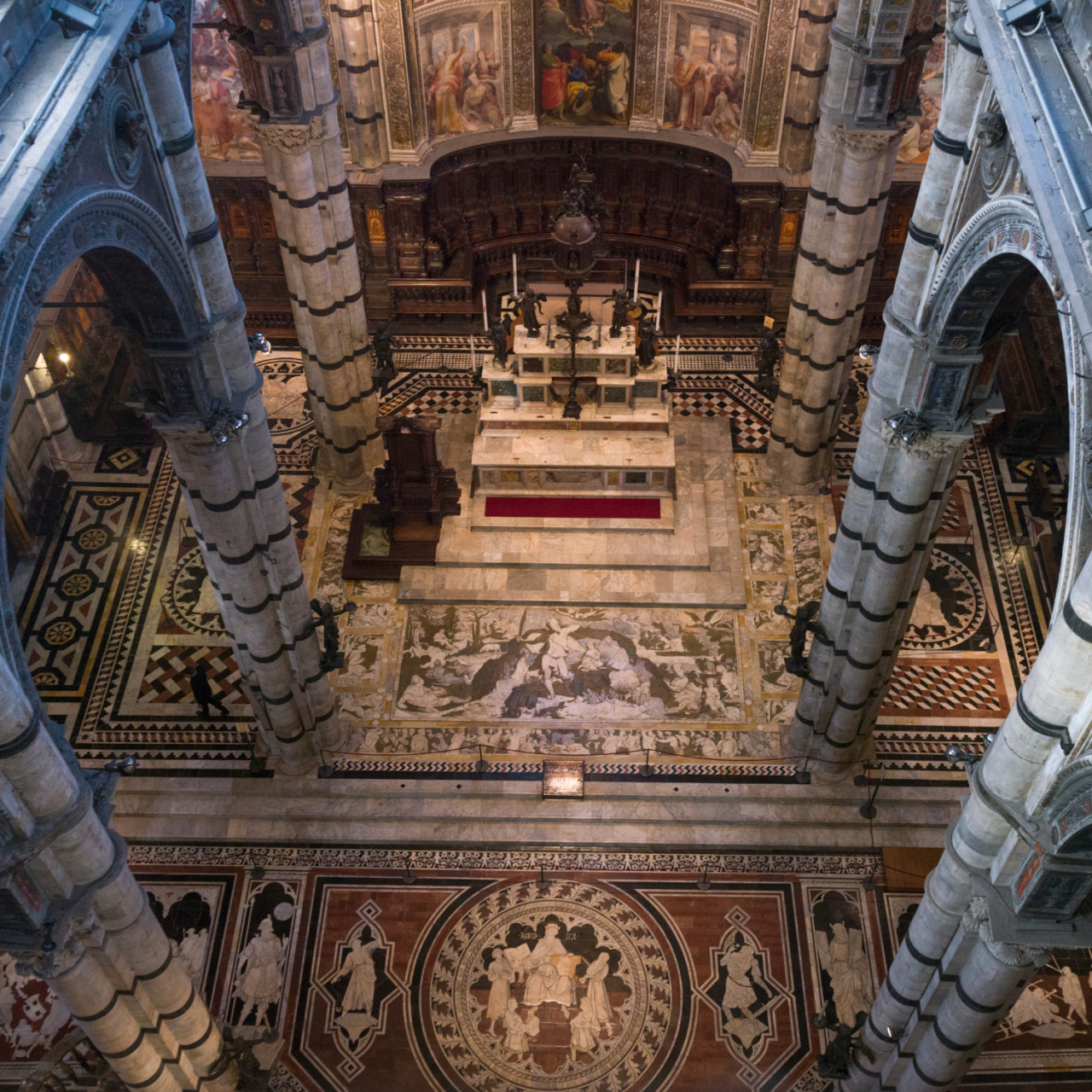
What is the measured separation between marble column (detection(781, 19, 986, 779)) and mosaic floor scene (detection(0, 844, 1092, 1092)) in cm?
166

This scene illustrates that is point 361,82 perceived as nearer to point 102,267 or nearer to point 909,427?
point 102,267

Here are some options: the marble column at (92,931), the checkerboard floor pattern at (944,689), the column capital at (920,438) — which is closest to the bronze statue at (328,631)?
the marble column at (92,931)

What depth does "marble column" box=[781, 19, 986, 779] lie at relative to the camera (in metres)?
10.4

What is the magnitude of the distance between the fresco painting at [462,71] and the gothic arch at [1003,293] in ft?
40.2

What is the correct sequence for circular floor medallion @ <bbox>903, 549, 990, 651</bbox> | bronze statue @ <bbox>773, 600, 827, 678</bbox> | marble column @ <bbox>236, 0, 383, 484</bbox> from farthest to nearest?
circular floor medallion @ <bbox>903, 549, 990, 651</bbox> → marble column @ <bbox>236, 0, 383, 484</bbox> → bronze statue @ <bbox>773, 600, 827, 678</bbox>

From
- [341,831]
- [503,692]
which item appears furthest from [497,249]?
[341,831]

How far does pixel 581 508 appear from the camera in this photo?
726 inches

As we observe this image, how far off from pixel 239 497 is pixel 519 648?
18.0 ft

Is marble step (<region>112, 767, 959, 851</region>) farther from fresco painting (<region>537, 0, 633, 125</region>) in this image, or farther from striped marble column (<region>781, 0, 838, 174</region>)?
fresco painting (<region>537, 0, 633, 125</region>)

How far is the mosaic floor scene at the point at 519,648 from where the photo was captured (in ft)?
51.9

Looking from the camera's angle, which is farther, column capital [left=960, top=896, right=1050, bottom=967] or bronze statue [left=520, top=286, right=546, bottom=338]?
bronze statue [left=520, top=286, right=546, bottom=338]

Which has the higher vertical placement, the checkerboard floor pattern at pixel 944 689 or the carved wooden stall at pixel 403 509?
the carved wooden stall at pixel 403 509

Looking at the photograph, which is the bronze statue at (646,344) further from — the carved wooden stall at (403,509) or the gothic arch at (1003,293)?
the gothic arch at (1003,293)

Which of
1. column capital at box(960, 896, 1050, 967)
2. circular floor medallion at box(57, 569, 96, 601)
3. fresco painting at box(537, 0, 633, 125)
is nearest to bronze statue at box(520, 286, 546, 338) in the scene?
fresco painting at box(537, 0, 633, 125)
